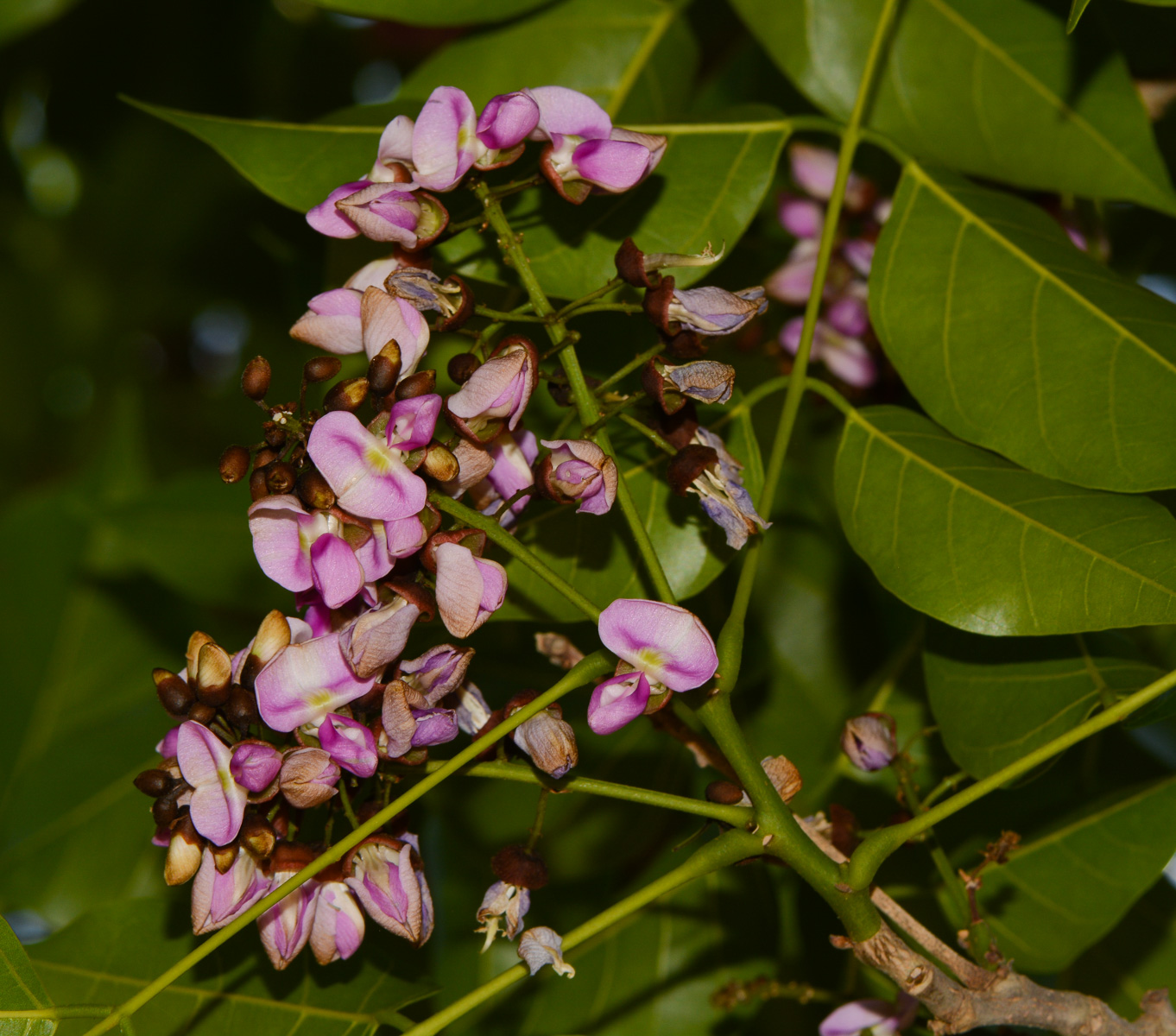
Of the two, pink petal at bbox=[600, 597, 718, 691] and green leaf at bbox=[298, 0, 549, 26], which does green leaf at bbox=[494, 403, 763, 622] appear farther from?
green leaf at bbox=[298, 0, 549, 26]

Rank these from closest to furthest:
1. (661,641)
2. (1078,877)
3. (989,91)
→ (661,641)
(1078,877)
(989,91)

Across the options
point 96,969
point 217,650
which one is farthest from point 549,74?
point 96,969

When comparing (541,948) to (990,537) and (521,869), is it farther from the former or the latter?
(990,537)

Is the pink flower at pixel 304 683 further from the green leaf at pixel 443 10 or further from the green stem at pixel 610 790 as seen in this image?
the green leaf at pixel 443 10

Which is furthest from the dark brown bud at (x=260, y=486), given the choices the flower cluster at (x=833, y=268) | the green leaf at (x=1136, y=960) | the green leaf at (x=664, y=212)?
the green leaf at (x=1136, y=960)

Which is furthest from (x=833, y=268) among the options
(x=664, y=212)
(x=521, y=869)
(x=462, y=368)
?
(x=521, y=869)
